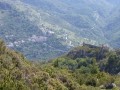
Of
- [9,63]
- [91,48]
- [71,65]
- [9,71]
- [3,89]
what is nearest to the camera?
[3,89]

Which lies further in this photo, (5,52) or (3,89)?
(5,52)

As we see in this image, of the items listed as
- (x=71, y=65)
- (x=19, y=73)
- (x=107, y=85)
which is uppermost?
(x=19, y=73)

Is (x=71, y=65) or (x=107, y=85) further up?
(x=107, y=85)

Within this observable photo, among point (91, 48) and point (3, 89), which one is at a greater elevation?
point (3, 89)

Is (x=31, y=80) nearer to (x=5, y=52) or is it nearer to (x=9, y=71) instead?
(x=9, y=71)

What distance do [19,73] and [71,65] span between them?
234ft

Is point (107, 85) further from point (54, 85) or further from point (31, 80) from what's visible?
point (31, 80)

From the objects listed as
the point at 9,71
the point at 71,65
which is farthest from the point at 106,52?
the point at 9,71

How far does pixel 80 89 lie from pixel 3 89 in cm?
2164

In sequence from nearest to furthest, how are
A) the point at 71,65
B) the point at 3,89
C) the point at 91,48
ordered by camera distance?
the point at 3,89
the point at 71,65
the point at 91,48

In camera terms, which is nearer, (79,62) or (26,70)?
(26,70)

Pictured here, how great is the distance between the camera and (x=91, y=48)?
507 ft

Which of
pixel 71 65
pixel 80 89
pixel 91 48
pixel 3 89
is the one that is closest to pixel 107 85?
pixel 80 89

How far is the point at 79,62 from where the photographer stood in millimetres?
126438
